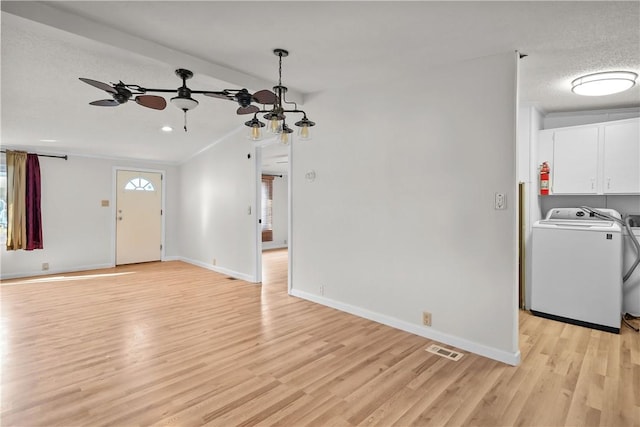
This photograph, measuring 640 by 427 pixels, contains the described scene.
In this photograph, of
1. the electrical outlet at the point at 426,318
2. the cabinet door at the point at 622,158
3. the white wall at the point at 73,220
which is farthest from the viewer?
the white wall at the point at 73,220

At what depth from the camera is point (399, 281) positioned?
3.38 m

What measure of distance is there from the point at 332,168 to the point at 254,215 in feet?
6.16

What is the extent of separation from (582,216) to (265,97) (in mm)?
3723

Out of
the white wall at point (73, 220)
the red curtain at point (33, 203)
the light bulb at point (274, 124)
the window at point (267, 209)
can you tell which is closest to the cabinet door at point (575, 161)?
the light bulb at point (274, 124)

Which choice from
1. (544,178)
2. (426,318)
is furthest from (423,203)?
(544,178)

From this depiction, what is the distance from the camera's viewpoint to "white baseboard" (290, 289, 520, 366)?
2.68 metres

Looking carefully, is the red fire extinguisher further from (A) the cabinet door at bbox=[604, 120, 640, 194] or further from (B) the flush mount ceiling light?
(B) the flush mount ceiling light

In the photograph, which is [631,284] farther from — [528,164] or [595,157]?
[528,164]

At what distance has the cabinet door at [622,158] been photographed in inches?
142

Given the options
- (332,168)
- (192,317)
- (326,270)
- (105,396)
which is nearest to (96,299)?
(192,317)

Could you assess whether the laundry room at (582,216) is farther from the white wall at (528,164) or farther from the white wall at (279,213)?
the white wall at (279,213)

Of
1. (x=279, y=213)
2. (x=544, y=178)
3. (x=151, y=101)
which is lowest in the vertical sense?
(x=279, y=213)

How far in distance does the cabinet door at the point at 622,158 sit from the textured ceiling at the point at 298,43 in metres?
0.35

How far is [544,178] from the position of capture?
161 inches
